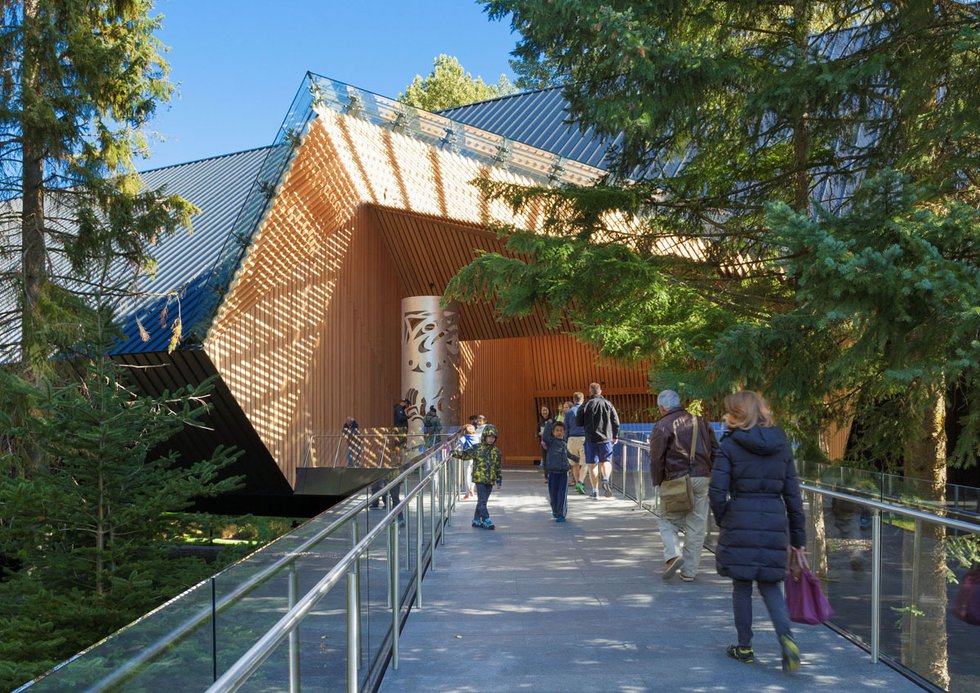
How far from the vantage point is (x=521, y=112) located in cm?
3603

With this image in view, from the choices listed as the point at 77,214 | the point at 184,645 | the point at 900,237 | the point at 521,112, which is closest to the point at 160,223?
the point at 77,214

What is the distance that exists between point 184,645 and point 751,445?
365 centimetres

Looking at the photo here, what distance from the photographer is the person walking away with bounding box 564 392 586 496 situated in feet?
48.2

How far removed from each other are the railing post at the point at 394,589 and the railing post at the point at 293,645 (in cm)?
232

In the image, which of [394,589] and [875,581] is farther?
[394,589]

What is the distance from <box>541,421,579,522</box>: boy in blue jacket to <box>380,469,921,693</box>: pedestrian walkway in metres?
1.55

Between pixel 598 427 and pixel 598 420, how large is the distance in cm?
10

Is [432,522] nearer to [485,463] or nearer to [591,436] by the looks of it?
[485,463]

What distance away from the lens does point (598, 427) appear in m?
13.7

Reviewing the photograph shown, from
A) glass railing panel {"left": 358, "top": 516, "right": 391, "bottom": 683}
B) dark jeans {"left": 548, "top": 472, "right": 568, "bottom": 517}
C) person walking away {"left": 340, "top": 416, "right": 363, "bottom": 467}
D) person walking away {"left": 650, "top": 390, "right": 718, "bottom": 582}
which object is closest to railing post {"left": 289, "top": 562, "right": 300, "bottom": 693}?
glass railing panel {"left": 358, "top": 516, "right": 391, "bottom": 683}

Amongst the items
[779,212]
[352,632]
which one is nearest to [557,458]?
[779,212]

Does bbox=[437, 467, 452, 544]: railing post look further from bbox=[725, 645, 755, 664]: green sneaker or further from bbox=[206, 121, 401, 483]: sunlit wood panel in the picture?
bbox=[206, 121, 401, 483]: sunlit wood panel

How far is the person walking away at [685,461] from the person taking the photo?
7.61 meters

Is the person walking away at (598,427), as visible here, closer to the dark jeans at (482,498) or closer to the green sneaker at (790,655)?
the dark jeans at (482,498)
